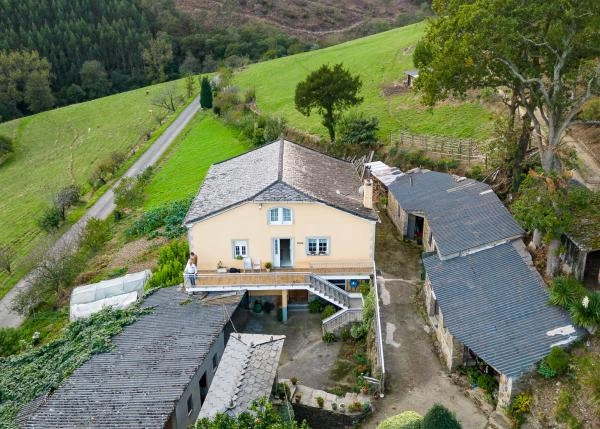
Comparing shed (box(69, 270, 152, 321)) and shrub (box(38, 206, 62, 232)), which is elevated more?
shed (box(69, 270, 152, 321))

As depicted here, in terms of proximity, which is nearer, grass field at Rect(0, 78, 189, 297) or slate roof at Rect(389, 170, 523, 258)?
slate roof at Rect(389, 170, 523, 258)

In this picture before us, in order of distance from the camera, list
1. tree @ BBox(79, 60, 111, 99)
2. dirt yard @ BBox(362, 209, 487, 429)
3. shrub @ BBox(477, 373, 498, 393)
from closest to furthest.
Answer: shrub @ BBox(477, 373, 498, 393), dirt yard @ BBox(362, 209, 487, 429), tree @ BBox(79, 60, 111, 99)

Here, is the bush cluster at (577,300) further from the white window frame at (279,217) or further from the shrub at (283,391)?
the white window frame at (279,217)

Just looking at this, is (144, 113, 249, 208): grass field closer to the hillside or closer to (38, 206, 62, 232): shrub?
(38, 206, 62, 232): shrub

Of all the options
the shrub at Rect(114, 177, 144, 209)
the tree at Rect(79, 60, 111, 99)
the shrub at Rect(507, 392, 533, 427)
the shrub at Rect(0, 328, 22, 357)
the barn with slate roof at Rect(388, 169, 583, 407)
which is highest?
the barn with slate roof at Rect(388, 169, 583, 407)

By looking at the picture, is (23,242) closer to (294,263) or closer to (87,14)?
(294,263)

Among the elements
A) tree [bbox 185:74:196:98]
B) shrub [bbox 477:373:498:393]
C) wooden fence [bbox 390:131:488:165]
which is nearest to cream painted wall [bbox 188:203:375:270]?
shrub [bbox 477:373:498:393]

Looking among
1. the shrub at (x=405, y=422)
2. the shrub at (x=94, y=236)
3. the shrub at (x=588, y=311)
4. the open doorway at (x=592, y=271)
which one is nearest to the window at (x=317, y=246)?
the shrub at (x=405, y=422)

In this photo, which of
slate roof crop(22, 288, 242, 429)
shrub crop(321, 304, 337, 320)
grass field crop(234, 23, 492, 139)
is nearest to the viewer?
slate roof crop(22, 288, 242, 429)
